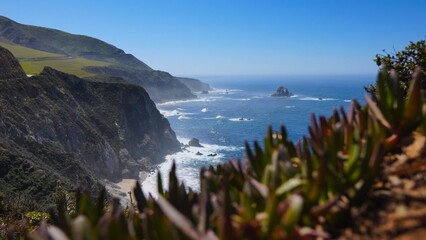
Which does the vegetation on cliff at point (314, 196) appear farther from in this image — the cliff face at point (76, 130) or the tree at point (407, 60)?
the cliff face at point (76, 130)

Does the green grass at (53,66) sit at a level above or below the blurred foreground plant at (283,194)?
above

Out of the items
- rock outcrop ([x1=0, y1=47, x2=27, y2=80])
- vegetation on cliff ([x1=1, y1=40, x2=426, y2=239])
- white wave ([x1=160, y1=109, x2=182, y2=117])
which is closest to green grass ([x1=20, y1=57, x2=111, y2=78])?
rock outcrop ([x1=0, y1=47, x2=27, y2=80])

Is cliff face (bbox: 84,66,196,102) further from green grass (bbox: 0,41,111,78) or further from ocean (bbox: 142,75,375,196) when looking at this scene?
green grass (bbox: 0,41,111,78)

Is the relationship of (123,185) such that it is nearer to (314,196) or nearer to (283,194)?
(283,194)

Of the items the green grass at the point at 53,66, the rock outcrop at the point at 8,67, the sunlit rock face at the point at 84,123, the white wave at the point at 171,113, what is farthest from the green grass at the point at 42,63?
the white wave at the point at 171,113

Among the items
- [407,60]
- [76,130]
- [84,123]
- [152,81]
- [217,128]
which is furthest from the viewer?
[152,81]

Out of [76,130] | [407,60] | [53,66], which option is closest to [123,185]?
[76,130]

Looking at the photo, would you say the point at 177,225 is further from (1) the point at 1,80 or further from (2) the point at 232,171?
(1) the point at 1,80
